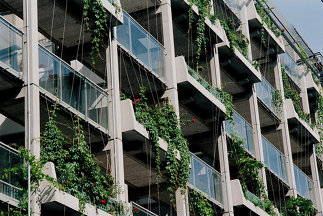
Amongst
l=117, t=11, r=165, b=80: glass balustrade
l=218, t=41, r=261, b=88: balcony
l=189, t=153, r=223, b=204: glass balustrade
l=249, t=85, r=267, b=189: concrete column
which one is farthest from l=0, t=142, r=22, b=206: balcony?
l=249, t=85, r=267, b=189: concrete column

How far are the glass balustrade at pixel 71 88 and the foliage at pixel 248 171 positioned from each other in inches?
403

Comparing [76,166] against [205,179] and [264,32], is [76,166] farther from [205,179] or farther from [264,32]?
[264,32]

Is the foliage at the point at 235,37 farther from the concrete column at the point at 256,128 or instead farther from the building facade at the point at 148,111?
the concrete column at the point at 256,128

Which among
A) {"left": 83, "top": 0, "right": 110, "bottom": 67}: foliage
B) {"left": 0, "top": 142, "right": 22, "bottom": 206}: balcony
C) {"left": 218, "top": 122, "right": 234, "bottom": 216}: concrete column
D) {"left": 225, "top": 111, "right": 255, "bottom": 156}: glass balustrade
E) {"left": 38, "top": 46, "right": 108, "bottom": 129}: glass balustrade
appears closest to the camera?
{"left": 0, "top": 142, "right": 22, "bottom": 206}: balcony

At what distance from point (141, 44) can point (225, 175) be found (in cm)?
695

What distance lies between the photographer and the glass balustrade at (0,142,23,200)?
2030cm

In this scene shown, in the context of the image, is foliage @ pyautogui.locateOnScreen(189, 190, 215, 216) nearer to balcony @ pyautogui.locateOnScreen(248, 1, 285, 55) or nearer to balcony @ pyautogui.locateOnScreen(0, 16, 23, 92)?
balcony @ pyautogui.locateOnScreen(0, 16, 23, 92)

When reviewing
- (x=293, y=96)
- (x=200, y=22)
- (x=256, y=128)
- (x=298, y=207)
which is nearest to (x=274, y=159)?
(x=256, y=128)

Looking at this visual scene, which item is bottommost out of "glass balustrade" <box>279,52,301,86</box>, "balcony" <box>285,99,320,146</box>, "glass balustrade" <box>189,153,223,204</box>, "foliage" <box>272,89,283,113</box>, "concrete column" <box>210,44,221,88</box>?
"glass balustrade" <box>189,153,223,204</box>

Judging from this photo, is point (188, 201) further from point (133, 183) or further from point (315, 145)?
point (315, 145)

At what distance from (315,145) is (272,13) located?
817cm

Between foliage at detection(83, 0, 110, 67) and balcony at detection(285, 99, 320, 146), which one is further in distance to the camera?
balcony at detection(285, 99, 320, 146)

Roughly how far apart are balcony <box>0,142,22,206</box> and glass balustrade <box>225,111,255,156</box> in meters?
15.0

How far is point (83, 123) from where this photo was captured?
2500 centimetres
